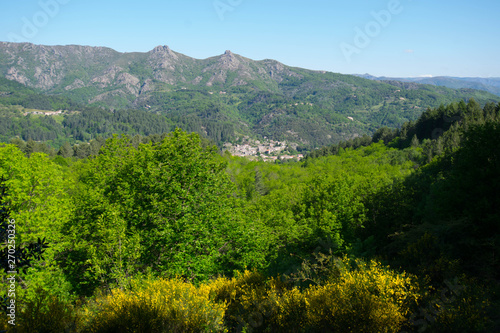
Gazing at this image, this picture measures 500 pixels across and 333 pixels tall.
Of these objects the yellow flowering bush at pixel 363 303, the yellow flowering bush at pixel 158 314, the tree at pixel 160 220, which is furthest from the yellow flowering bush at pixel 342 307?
the tree at pixel 160 220

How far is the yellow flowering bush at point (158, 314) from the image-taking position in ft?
33.0

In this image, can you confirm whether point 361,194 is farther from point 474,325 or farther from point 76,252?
point 76,252

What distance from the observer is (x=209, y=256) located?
16.0m

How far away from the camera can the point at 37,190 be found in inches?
675

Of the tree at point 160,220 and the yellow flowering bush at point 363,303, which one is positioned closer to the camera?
the yellow flowering bush at point 363,303

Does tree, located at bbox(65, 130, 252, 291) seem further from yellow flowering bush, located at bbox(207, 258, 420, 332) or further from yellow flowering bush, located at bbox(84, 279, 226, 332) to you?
yellow flowering bush, located at bbox(207, 258, 420, 332)

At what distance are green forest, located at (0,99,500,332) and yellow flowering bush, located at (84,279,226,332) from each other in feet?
0.15

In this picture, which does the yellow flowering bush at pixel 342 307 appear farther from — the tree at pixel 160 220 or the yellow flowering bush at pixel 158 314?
the tree at pixel 160 220

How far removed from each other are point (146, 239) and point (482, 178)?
2178 cm

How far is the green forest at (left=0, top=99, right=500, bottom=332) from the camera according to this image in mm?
9875

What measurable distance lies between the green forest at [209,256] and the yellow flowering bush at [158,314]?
0.15 feet

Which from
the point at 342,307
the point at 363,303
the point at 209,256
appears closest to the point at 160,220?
the point at 209,256

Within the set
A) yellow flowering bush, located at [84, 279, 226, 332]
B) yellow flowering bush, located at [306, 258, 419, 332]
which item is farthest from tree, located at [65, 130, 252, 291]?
yellow flowering bush, located at [306, 258, 419, 332]

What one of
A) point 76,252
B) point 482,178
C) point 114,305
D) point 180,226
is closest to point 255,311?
point 114,305
